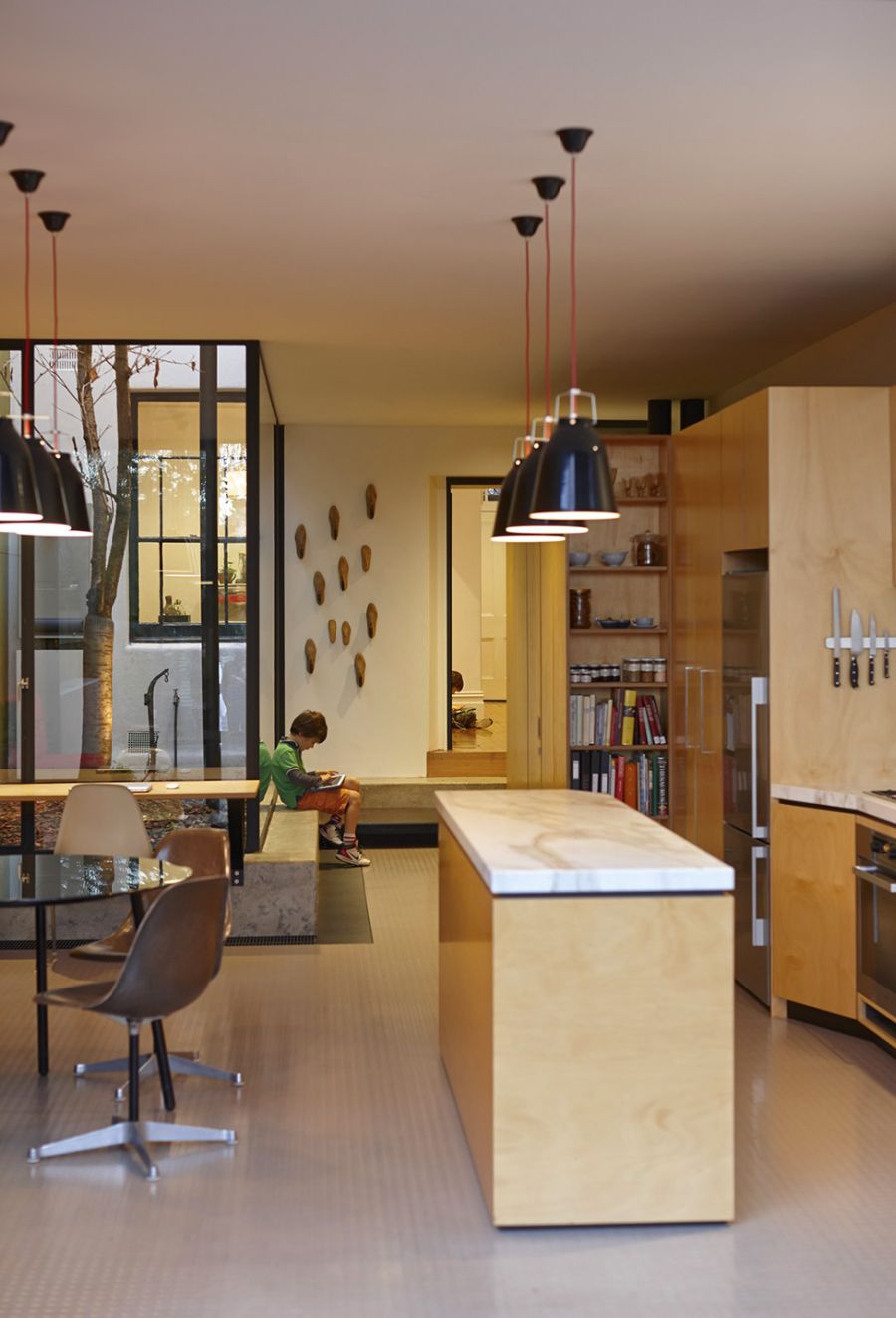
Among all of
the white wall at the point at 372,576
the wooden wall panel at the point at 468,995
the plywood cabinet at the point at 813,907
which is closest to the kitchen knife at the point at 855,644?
the plywood cabinet at the point at 813,907

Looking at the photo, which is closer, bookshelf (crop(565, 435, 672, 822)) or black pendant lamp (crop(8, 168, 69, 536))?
black pendant lamp (crop(8, 168, 69, 536))

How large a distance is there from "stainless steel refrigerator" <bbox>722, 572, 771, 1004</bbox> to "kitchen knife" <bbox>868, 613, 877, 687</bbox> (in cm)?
41

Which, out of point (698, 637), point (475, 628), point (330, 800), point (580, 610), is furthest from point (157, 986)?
point (475, 628)

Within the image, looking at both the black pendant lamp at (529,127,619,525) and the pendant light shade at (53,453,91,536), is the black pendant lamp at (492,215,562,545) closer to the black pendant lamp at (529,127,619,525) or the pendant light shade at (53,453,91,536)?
the black pendant lamp at (529,127,619,525)

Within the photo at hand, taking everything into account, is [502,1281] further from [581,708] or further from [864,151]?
[581,708]

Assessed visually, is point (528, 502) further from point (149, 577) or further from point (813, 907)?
point (149, 577)

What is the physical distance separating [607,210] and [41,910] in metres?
3.22

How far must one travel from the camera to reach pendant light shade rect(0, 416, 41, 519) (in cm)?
411

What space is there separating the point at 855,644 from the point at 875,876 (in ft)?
3.30

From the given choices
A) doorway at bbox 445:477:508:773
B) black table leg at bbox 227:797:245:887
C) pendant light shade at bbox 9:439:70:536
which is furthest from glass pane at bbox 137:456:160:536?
doorway at bbox 445:477:508:773

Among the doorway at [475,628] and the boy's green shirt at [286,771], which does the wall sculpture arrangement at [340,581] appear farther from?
the boy's green shirt at [286,771]

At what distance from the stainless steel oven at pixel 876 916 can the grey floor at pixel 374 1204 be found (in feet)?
0.91

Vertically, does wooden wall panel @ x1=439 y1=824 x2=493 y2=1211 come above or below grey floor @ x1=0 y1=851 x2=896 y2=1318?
above

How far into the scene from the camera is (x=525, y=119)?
13.1 ft
